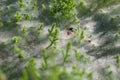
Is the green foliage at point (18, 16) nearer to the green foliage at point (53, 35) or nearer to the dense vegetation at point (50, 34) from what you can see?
the dense vegetation at point (50, 34)

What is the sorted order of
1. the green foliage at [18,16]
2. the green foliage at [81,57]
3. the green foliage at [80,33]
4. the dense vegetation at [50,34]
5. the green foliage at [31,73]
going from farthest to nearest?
the green foliage at [18,16] → the green foliage at [80,33] → the green foliage at [81,57] → the dense vegetation at [50,34] → the green foliage at [31,73]

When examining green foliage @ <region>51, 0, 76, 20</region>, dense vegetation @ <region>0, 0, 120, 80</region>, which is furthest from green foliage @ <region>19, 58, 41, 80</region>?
green foliage @ <region>51, 0, 76, 20</region>

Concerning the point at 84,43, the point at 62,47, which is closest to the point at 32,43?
the point at 62,47

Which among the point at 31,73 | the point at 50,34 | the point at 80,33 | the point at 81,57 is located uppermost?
the point at 31,73

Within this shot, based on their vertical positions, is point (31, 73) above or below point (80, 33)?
above

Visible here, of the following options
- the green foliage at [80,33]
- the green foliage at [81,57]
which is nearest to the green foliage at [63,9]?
the green foliage at [80,33]

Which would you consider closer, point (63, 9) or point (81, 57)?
point (81, 57)

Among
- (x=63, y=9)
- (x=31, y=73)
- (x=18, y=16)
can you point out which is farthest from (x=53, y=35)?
(x=31, y=73)

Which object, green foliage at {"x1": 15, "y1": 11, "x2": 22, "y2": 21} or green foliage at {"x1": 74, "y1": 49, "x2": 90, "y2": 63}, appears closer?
green foliage at {"x1": 74, "y1": 49, "x2": 90, "y2": 63}

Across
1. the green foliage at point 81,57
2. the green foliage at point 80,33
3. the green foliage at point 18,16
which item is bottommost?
the green foliage at point 81,57

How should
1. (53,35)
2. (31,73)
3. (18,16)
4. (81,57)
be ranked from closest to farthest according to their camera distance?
1. (31,73)
2. (81,57)
3. (53,35)
4. (18,16)

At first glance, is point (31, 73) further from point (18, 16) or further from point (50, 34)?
point (18, 16)

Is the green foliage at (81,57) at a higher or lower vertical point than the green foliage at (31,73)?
lower

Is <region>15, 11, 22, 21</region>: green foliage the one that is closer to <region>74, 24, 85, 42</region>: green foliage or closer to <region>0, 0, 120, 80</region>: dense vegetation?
<region>0, 0, 120, 80</region>: dense vegetation
